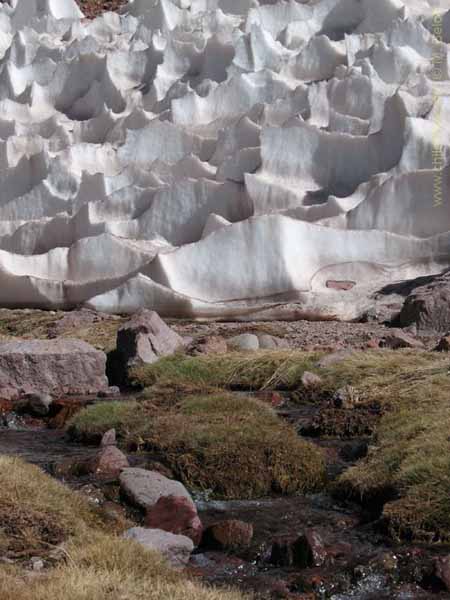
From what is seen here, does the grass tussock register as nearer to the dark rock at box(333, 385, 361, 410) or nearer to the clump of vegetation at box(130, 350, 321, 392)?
the dark rock at box(333, 385, 361, 410)

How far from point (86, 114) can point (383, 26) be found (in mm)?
7651

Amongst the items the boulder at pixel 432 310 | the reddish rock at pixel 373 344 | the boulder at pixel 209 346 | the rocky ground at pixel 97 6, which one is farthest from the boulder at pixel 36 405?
the rocky ground at pixel 97 6

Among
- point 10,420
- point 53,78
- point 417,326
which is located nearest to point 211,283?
point 417,326

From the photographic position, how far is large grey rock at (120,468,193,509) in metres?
6.61

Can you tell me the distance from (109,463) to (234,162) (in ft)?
36.0

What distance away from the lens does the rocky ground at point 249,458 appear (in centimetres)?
550

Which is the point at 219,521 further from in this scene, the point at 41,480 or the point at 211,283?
the point at 211,283

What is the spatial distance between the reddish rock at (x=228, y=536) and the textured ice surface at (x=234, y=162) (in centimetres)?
820

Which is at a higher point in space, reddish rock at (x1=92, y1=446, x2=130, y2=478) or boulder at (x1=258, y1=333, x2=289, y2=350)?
boulder at (x1=258, y1=333, x2=289, y2=350)

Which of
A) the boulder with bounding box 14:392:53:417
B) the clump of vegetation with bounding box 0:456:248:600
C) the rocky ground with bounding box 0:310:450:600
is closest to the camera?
the clump of vegetation with bounding box 0:456:248:600

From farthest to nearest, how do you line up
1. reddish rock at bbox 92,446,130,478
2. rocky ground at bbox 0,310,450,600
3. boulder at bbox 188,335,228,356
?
boulder at bbox 188,335,228,356, reddish rock at bbox 92,446,130,478, rocky ground at bbox 0,310,450,600

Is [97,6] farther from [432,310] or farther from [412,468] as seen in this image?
[412,468]

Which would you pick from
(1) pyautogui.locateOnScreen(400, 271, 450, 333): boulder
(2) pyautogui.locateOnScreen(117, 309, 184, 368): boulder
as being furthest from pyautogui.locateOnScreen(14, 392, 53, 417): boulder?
(1) pyautogui.locateOnScreen(400, 271, 450, 333): boulder

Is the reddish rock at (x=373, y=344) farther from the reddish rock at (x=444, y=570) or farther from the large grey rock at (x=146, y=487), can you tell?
the reddish rock at (x=444, y=570)
